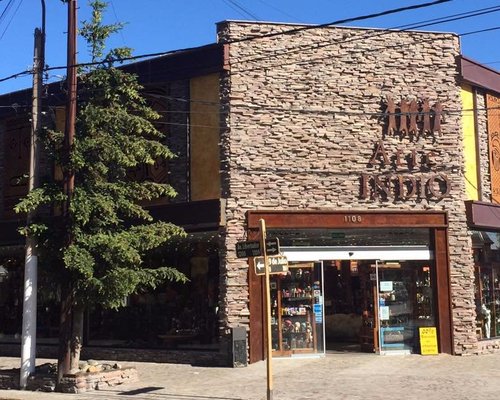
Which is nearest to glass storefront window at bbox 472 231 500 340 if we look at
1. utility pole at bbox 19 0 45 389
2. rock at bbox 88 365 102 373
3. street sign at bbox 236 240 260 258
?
street sign at bbox 236 240 260 258

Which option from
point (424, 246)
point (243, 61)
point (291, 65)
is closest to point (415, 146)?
point (424, 246)

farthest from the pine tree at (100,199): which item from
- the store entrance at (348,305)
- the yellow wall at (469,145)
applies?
the yellow wall at (469,145)

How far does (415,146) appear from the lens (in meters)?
16.4

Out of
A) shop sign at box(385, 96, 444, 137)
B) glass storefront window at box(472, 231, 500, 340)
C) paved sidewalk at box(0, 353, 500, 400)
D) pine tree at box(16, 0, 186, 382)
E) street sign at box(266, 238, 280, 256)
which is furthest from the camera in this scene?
glass storefront window at box(472, 231, 500, 340)

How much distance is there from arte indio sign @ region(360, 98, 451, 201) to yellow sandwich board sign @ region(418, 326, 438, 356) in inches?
133

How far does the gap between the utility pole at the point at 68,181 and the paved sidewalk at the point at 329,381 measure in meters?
0.85

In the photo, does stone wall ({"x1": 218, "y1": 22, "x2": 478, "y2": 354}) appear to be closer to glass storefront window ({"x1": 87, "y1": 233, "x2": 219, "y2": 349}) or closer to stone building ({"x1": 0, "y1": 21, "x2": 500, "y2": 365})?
stone building ({"x1": 0, "y1": 21, "x2": 500, "y2": 365})

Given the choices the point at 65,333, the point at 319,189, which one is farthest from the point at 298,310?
the point at 65,333

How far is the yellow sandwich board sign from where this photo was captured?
51.3 feet

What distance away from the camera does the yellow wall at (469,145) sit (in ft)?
55.1

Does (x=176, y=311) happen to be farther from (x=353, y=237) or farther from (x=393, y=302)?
(x=393, y=302)

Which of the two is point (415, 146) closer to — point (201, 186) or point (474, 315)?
point (474, 315)

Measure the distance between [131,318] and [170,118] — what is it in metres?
5.50

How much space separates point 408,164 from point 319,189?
249cm
